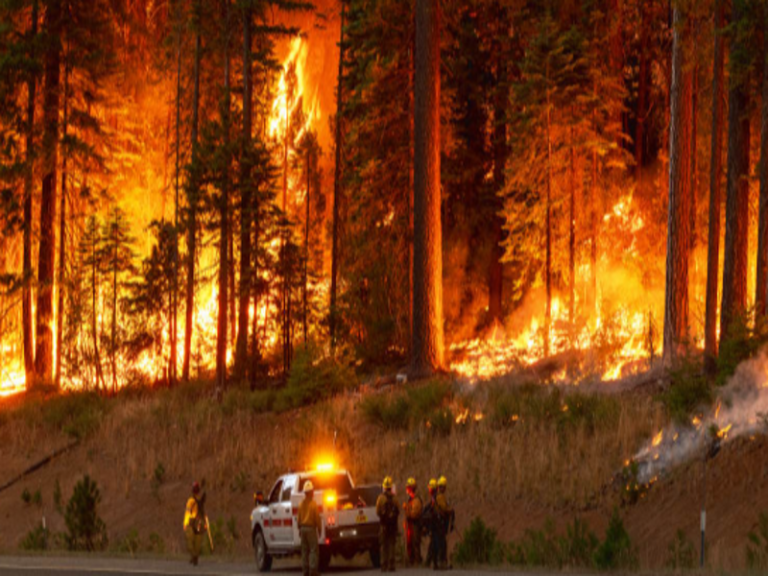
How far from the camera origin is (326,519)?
1978 centimetres

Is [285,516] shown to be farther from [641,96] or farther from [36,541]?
[641,96]

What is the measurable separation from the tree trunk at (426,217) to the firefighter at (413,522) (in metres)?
14.5

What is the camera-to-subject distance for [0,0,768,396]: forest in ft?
115

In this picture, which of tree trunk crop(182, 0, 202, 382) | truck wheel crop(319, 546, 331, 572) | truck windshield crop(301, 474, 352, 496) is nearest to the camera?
truck wheel crop(319, 546, 331, 572)

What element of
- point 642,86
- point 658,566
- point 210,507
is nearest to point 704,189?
point 642,86

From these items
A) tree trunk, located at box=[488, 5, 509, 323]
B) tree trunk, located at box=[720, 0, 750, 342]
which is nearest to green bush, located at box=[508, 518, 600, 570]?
tree trunk, located at box=[720, 0, 750, 342]

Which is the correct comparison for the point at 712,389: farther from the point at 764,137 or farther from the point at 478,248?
the point at 478,248

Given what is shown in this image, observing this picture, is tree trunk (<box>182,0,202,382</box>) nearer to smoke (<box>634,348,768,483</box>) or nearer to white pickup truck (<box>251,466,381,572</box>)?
white pickup truck (<box>251,466,381,572</box>)

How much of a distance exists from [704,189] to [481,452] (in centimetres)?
1695

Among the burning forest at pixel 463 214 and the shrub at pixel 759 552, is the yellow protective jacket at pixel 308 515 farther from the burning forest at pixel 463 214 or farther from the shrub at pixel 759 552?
the burning forest at pixel 463 214

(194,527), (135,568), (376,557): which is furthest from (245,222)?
(135,568)

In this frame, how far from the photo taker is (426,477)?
2775 cm

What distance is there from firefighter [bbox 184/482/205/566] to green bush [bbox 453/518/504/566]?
4.91m

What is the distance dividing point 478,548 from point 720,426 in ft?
18.8
